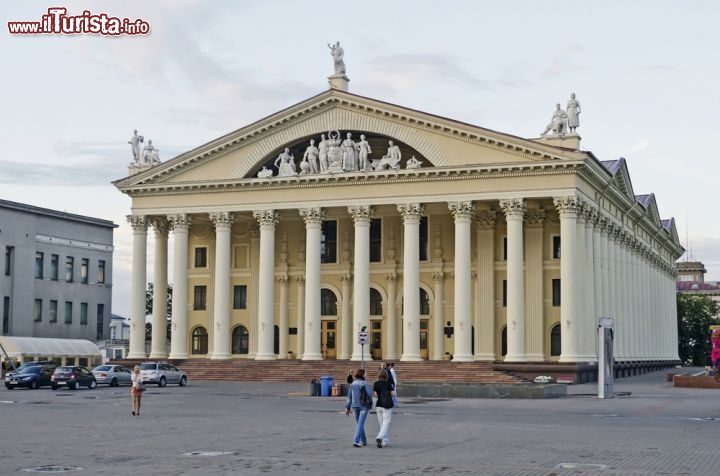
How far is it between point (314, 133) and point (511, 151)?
38.3ft

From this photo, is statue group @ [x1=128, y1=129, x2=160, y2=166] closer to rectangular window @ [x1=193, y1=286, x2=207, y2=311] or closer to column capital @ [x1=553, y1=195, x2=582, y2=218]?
rectangular window @ [x1=193, y1=286, x2=207, y2=311]

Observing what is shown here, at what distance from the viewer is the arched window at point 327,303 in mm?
68375

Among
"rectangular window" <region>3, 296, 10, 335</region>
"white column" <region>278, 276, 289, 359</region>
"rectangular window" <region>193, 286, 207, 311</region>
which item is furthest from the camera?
"rectangular window" <region>3, 296, 10, 335</region>

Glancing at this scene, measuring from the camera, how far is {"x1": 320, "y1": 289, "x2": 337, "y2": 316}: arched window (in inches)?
2692

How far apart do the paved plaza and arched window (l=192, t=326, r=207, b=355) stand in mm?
29434

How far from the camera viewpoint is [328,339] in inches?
2687

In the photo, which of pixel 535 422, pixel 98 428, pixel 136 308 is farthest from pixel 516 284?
pixel 98 428

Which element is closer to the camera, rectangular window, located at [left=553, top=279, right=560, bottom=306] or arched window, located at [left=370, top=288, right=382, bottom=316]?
rectangular window, located at [left=553, top=279, right=560, bottom=306]

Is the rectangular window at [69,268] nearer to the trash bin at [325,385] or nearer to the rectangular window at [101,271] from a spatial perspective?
the rectangular window at [101,271]

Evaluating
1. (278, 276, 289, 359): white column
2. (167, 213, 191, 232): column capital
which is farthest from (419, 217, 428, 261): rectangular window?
(167, 213, 191, 232): column capital

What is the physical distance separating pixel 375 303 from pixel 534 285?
1027 cm

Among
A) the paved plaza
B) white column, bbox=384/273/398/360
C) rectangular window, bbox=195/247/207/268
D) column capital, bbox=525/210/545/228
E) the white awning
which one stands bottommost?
the paved plaza

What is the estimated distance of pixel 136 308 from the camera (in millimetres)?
66188

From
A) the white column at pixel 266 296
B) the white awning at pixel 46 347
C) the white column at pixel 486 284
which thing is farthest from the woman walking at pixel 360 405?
the white awning at pixel 46 347
